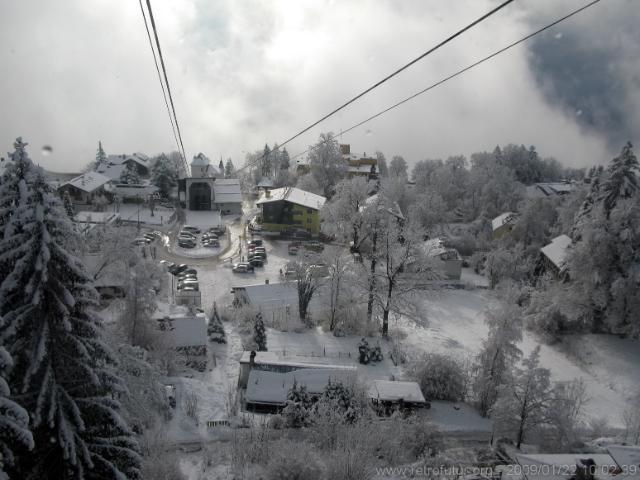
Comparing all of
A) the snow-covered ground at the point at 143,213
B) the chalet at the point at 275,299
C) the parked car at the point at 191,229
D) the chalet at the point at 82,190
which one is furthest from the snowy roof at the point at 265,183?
the chalet at the point at 275,299

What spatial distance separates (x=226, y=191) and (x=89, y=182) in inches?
496

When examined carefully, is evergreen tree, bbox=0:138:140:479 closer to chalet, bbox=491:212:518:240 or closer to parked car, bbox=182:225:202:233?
parked car, bbox=182:225:202:233

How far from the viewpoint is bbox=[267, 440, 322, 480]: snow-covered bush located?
36.2ft

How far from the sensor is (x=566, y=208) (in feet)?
124

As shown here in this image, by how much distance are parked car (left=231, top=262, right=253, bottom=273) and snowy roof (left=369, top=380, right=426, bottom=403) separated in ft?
52.7

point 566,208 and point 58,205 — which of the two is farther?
point 566,208

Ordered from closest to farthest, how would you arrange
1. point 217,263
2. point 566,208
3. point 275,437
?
point 275,437 < point 217,263 < point 566,208

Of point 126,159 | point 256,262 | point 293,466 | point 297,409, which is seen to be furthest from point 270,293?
point 126,159

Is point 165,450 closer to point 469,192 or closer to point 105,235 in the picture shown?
point 105,235

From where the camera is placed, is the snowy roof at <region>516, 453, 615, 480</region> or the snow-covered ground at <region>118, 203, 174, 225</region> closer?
the snowy roof at <region>516, 453, 615, 480</region>

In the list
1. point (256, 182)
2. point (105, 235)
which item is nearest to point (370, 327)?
point (105, 235)

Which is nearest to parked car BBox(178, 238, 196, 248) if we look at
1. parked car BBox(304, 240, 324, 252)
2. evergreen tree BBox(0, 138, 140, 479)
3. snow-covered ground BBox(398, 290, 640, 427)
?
parked car BBox(304, 240, 324, 252)

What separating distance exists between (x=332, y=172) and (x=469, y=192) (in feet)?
52.0

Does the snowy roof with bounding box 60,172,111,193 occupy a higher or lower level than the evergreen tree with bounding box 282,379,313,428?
higher
